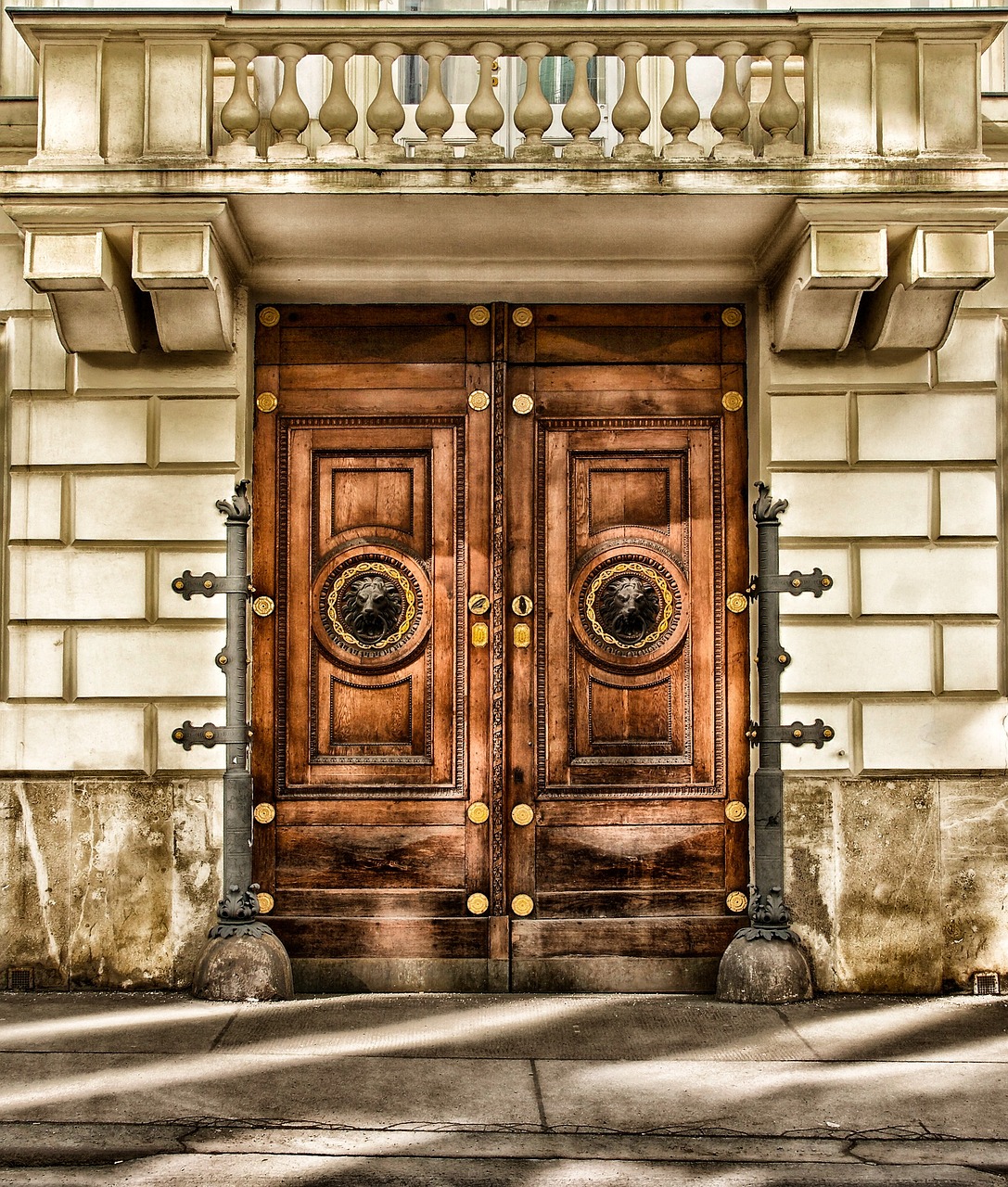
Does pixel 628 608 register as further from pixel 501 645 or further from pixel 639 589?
pixel 501 645

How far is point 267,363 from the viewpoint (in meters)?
6.87

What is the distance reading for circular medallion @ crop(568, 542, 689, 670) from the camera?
6.76 metres

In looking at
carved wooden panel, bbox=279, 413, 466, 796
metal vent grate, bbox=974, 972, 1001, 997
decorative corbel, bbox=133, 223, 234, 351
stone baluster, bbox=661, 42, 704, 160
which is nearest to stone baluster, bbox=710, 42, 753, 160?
stone baluster, bbox=661, 42, 704, 160

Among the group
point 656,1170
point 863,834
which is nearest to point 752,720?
point 863,834

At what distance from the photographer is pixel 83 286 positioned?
19.9 feet

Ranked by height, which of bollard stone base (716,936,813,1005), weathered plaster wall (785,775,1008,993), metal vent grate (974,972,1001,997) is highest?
weathered plaster wall (785,775,1008,993)

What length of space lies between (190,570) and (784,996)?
4056mm

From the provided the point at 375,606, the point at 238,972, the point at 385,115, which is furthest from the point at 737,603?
the point at 238,972

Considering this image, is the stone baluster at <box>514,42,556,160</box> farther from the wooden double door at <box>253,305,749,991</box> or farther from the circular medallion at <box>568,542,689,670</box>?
the circular medallion at <box>568,542,689,670</box>

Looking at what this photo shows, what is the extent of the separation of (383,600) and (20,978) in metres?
2.95

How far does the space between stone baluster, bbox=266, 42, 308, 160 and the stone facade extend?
1.36 feet

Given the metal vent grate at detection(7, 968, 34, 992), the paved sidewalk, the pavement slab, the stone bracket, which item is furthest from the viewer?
the metal vent grate at detection(7, 968, 34, 992)

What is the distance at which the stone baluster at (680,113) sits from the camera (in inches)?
241

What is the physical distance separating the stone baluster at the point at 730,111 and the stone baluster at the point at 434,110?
4.71 ft
